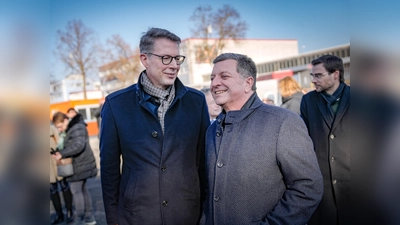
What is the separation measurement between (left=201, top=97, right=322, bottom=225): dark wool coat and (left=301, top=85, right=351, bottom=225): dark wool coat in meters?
1.16

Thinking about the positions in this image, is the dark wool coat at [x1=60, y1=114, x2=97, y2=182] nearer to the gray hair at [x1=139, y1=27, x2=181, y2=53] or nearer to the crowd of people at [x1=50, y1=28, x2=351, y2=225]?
the crowd of people at [x1=50, y1=28, x2=351, y2=225]

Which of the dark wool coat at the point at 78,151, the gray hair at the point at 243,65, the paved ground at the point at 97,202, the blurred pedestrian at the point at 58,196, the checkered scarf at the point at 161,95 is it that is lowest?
the paved ground at the point at 97,202

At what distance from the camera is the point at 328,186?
2.84 m

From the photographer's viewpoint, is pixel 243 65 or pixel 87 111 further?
pixel 87 111

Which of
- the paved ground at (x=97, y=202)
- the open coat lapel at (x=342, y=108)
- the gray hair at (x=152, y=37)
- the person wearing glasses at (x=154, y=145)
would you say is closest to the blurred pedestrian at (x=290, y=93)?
the open coat lapel at (x=342, y=108)

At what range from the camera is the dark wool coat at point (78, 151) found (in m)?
4.93

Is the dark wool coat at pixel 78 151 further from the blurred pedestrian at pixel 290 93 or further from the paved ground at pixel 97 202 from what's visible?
the blurred pedestrian at pixel 290 93

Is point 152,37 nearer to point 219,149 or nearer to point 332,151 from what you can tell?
point 219,149

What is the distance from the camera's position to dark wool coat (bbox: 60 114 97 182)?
493 cm

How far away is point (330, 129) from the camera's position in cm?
277

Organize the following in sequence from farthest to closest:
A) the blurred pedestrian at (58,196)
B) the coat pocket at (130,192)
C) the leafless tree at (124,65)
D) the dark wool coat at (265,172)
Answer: the leafless tree at (124,65) < the blurred pedestrian at (58,196) < the coat pocket at (130,192) < the dark wool coat at (265,172)

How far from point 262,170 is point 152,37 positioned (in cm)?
117

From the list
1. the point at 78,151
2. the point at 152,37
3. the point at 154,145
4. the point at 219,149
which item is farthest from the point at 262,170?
the point at 78,151

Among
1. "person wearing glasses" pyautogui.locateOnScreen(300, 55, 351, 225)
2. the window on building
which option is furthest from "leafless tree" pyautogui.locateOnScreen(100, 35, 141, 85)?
"person wearing glasses" pyautogui.locateOnScreen(300, 55, 351, 225)
